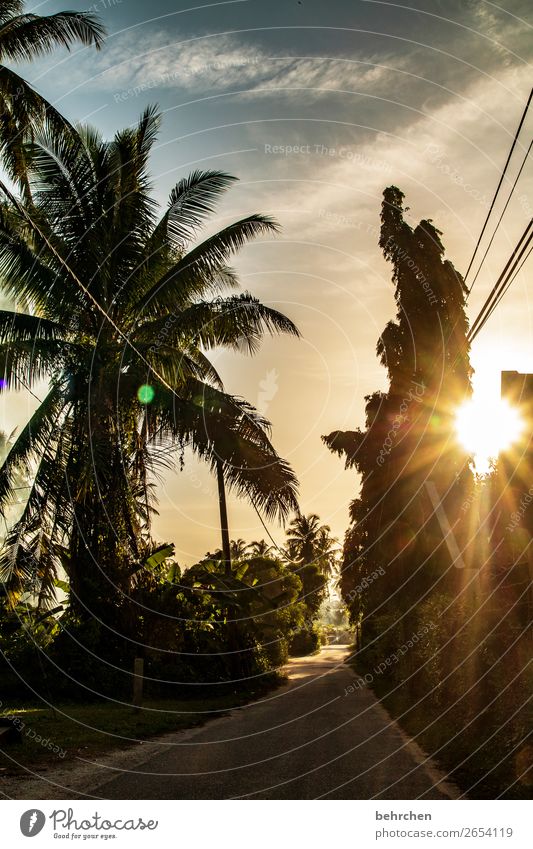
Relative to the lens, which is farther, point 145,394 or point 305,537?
point 305,537

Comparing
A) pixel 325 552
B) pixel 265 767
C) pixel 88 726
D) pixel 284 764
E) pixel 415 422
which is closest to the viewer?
pixel 265 767

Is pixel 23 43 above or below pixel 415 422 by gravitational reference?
above

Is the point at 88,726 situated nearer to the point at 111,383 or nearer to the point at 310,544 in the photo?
the point at 111,383

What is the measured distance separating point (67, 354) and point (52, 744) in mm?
9416

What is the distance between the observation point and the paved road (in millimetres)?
8000

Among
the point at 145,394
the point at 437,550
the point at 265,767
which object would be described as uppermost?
the point at 145,394

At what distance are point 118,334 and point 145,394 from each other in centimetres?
156

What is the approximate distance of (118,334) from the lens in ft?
60.1

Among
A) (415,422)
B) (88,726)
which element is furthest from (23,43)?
(415,422)

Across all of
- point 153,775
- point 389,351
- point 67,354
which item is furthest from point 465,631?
point 389,351

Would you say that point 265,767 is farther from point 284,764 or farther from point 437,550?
point 437,550

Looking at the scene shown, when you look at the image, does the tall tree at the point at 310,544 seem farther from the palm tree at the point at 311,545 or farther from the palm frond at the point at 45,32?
the palm frond at the point at 45,32

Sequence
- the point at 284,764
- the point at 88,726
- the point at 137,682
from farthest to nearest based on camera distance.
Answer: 1. the point at 137,682
2. the point at 88,726
3. the point at 284,764
